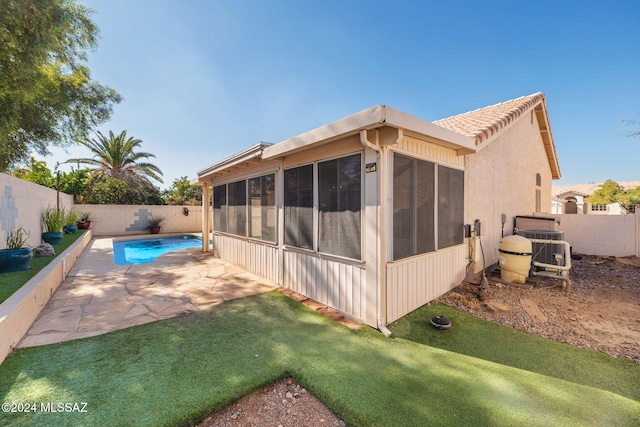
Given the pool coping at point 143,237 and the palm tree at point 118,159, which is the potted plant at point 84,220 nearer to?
the pool coping at point 143,237

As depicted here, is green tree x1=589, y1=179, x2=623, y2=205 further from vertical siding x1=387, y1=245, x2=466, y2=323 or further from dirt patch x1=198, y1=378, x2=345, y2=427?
dirt patch x1=198, y1=378, x2=345, y2=427

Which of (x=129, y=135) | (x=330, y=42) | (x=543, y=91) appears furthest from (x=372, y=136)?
(x=129, y=135)

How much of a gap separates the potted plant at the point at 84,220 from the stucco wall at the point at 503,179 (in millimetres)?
18757

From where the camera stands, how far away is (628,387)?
2.44 meters

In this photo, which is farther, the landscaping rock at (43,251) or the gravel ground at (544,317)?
the landscaping rock at (43,251)

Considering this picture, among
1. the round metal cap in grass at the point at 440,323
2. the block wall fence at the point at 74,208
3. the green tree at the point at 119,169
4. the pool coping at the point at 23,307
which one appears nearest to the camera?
the pool coping at the point at 23,307

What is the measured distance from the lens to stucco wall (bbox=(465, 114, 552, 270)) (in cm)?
588

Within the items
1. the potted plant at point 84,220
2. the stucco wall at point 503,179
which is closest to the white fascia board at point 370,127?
the stucco wall at point 503,179

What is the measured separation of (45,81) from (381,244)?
9881 millimetres

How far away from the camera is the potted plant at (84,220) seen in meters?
13.9

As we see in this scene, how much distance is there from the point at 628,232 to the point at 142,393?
12.5 meters

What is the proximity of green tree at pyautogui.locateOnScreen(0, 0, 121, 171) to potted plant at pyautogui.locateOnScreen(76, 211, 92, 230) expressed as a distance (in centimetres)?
442

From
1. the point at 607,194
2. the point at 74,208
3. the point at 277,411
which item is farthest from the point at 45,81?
the point at 607,194

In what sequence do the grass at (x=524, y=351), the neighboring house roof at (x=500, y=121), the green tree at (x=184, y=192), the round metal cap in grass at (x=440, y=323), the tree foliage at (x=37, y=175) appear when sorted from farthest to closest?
1. the green tree at (x=184, y=192)
2. the tree foliage at (x=37, y=175)
3. the neighboring house roof at (x=500, y=121)
4. the round metal cap in grass at (x=440, y=323)
5. the grass at (x=524, y=351)
